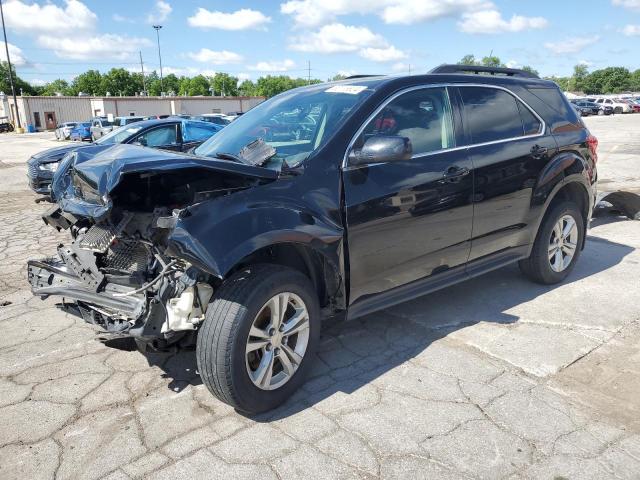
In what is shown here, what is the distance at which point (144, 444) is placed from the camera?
9.11ft

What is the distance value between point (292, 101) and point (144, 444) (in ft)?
8.50

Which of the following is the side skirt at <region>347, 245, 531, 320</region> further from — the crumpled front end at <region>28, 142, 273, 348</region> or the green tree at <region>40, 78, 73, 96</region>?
the green tree at <region>40, 78, 73, 96</region>

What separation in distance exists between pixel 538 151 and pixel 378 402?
8.76 ft

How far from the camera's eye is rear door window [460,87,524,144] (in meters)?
4.05

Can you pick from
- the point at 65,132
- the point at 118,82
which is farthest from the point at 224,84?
the point at 65,132

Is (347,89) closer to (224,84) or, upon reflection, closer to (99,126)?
(99,126)

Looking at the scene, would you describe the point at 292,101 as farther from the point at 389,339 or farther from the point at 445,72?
the point at 389,339

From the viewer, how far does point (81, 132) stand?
35.8m

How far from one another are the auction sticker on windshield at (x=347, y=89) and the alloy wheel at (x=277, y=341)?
5.03 ft

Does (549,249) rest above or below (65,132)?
below

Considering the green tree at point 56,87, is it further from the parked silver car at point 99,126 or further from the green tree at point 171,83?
the parked silver car at point 99,126

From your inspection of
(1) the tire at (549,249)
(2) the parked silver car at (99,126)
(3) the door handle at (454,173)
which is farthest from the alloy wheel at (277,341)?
(2) the parked silver car at (99,126)

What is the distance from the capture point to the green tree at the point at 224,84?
10981cm

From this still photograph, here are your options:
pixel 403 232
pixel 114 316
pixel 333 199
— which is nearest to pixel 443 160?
pixel 403 232
